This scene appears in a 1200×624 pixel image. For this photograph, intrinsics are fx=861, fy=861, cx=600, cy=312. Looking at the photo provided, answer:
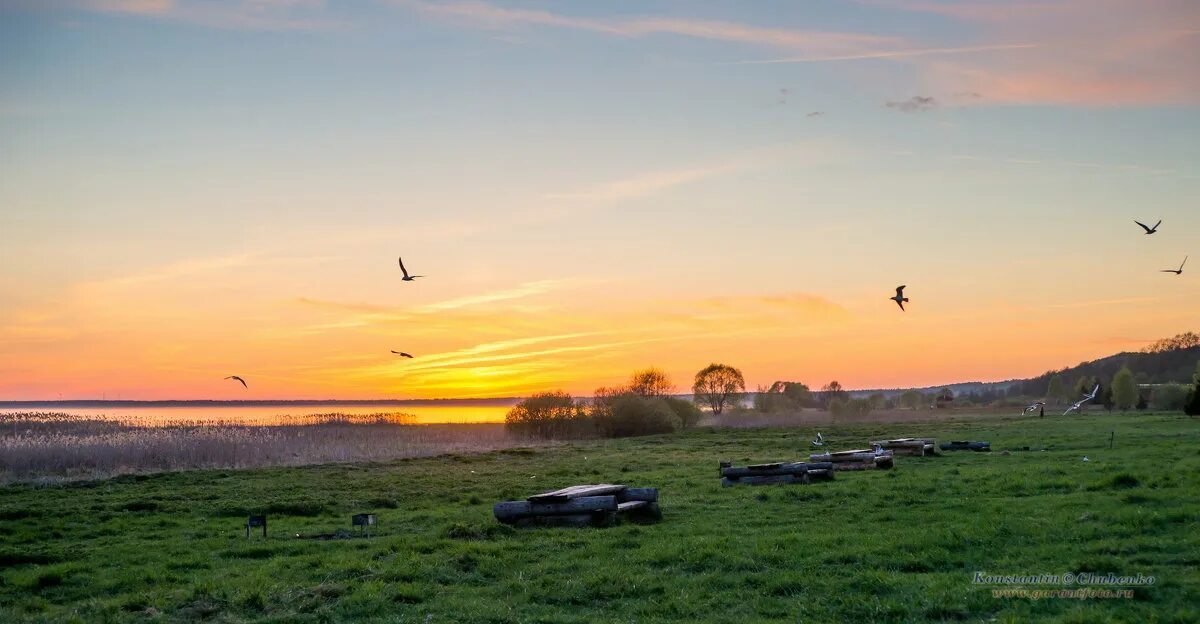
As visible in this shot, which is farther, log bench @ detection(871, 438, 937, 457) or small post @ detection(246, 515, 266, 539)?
log bench @ detection(871, 438, 937, 457)

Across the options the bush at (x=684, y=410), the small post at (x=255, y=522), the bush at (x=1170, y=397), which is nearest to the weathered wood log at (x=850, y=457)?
the small post at (x=255, y=522)

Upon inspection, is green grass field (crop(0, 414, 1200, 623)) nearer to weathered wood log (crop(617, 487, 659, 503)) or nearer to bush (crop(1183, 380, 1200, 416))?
weathered wood log (crop(617, 487, 659, 503))

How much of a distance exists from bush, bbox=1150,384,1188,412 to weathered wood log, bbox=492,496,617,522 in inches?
3117

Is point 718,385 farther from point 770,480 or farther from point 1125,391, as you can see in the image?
point 770,480

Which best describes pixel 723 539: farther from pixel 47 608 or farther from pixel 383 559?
pixel 47 608

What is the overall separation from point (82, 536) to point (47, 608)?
910 centimetres

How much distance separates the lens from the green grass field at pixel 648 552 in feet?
41.0

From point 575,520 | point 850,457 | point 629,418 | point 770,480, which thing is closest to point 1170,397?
point 629,418

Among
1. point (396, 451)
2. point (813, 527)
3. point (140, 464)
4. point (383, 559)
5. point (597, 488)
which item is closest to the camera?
point (383, 559)

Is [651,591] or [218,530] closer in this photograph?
[651,591]

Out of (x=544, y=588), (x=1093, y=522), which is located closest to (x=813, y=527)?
(x=1093, y=522)

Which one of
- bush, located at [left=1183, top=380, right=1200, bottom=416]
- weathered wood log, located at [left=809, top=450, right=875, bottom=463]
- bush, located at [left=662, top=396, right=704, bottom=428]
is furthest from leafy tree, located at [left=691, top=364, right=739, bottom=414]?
weathered wood log, located at [left=809, top=450, right=875, bottom=463]

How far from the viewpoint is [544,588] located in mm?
13945

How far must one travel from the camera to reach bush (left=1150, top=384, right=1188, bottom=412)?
83000 millimetres
